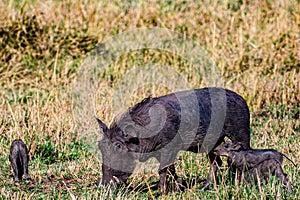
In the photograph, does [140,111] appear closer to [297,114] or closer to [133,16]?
[297,114]

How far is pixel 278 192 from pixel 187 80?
6.99 meters

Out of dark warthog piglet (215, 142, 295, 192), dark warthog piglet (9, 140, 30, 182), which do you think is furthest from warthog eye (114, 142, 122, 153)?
dark warthog piglet (9, 140, 30, 182)

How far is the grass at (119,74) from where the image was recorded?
283 inches

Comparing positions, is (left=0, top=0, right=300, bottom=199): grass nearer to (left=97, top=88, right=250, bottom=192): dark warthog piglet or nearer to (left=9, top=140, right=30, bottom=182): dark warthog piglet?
(left=9, top=140, right=30, bottom=182): dark warthog piglet

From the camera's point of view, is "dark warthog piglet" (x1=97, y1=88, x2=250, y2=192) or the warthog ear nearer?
"dark warthog piglet" (x1=97, y1=88, x2=250, y2=192)

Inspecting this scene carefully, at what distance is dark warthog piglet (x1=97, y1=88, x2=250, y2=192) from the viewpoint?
20.4 feet

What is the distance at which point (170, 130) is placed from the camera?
255 inches

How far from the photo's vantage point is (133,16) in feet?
49.7

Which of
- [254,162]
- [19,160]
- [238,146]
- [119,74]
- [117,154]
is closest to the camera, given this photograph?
[117,154]

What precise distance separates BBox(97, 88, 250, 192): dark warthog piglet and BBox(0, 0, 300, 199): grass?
310 mm

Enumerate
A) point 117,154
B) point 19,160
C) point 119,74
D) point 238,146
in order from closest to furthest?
point 117,154, point 238,146, point 19,160, point 119,74

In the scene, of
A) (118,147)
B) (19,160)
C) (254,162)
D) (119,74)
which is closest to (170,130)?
(118,147)

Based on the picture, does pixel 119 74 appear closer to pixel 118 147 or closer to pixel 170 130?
pixel 170 130

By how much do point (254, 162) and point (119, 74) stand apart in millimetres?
6974
